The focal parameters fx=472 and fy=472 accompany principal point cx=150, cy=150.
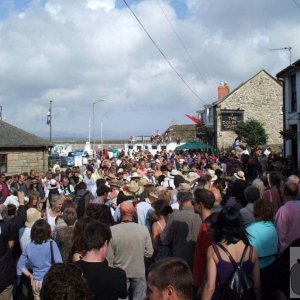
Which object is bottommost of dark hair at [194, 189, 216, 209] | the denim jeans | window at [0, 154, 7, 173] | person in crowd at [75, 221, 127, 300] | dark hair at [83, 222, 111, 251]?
the denim jeans

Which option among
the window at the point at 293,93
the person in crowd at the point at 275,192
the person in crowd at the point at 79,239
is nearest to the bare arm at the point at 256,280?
the person in crowd at the point at 79,239

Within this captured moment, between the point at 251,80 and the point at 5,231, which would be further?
the point at 251,80

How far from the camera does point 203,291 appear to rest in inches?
167

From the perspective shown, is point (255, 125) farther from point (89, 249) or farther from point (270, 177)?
point (89, 249)

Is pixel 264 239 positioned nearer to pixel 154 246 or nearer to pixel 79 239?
pixel 154 246

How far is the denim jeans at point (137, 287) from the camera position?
5.95 meters

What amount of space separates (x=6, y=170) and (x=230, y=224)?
2297 cm

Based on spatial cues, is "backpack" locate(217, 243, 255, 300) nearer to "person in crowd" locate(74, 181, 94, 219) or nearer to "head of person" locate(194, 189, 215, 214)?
"head of person" locate(194, 189, 215, 214)

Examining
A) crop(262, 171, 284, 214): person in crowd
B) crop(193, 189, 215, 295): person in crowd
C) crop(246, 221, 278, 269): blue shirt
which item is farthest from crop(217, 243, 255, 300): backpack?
crop(262, 171, 284, 214): person in crowd

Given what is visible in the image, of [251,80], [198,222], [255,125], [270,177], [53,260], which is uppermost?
[251,80]

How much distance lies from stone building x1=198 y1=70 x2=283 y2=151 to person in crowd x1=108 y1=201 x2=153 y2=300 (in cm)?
4081

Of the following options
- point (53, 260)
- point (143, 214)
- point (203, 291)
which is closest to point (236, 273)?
point (203, 291)

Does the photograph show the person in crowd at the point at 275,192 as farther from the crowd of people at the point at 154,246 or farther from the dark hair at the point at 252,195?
the dark hair at the point at 252,195

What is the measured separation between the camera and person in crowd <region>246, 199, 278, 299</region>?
4997mm
